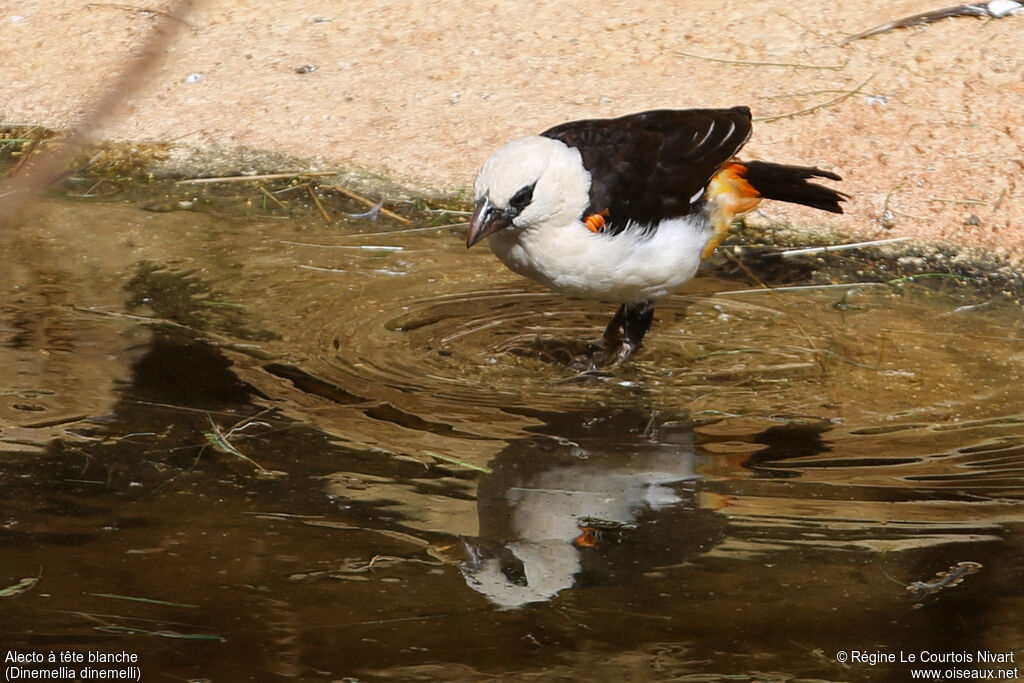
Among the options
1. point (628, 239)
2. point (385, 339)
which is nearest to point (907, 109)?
point (628, 239)

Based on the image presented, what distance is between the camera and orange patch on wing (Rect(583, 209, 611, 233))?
403 cm

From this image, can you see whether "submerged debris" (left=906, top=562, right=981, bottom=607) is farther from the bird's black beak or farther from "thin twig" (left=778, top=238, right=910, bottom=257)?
"thin twig" (left=778, top=238, right=910, bottom=257)

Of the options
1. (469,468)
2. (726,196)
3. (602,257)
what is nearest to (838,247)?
(726,196)

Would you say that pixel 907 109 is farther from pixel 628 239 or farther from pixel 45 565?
pixel 45 565

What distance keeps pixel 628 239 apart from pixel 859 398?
A: 3.03 ft

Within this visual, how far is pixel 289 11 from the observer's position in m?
6.98

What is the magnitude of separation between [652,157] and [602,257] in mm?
504

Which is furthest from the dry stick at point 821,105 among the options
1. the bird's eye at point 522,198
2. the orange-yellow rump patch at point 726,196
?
the bird's eye at point 522,198

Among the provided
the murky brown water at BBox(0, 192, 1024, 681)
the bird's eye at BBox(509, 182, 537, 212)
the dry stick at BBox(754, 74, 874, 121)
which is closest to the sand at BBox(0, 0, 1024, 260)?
the dry stick at BBox(754, 74, 874, 121)

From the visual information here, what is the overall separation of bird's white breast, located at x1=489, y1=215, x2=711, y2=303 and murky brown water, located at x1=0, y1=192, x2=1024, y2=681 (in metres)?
0.33

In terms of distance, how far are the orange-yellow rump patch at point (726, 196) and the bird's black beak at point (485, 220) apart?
38.4 inches

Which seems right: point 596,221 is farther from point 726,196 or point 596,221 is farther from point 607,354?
point 726,196

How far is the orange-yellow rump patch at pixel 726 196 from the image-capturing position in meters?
4.55

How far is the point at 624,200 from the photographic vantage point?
13.5 ft
